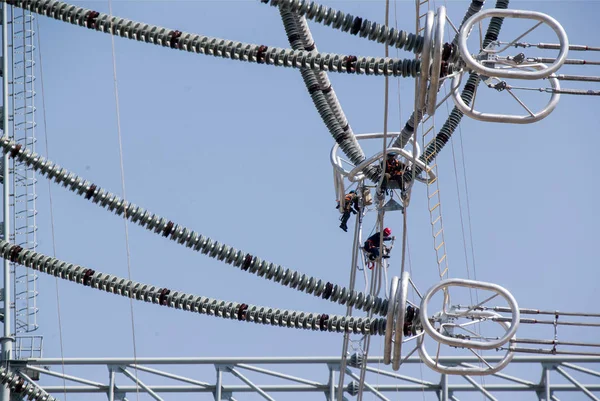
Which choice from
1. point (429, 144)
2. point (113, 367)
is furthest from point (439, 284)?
point (113, 367)

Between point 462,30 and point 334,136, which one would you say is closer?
point 462,30

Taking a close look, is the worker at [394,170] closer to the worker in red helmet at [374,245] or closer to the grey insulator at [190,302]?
the worker in red helmet at [374,245]

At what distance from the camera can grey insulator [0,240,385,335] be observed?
65.6 ft

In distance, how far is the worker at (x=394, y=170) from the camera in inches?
886

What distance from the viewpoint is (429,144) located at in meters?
22.5

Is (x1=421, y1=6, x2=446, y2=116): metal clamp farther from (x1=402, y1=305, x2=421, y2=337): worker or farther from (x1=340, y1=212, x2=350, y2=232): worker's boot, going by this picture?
(x1=340, y1=212, x2=350, y2=232): worker's boot

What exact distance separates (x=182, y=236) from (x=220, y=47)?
2694 mm

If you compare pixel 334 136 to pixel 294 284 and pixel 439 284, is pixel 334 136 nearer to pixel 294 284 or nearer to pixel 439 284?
pixel 294 284

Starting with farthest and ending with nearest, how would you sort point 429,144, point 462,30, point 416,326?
point 429,144 < point 416,326 < point 462,30

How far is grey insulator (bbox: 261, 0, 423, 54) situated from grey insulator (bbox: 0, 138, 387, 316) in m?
2.92

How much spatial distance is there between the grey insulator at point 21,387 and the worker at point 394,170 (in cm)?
511

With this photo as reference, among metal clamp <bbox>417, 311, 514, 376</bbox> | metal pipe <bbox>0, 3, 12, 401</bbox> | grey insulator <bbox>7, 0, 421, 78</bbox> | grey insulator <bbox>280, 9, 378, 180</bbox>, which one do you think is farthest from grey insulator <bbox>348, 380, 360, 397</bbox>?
grey insulator <bbox>7, 0, 421, 78</bbox>

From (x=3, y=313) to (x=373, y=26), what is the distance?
9.12 meters

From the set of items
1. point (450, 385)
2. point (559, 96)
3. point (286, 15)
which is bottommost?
point (450, 385)
